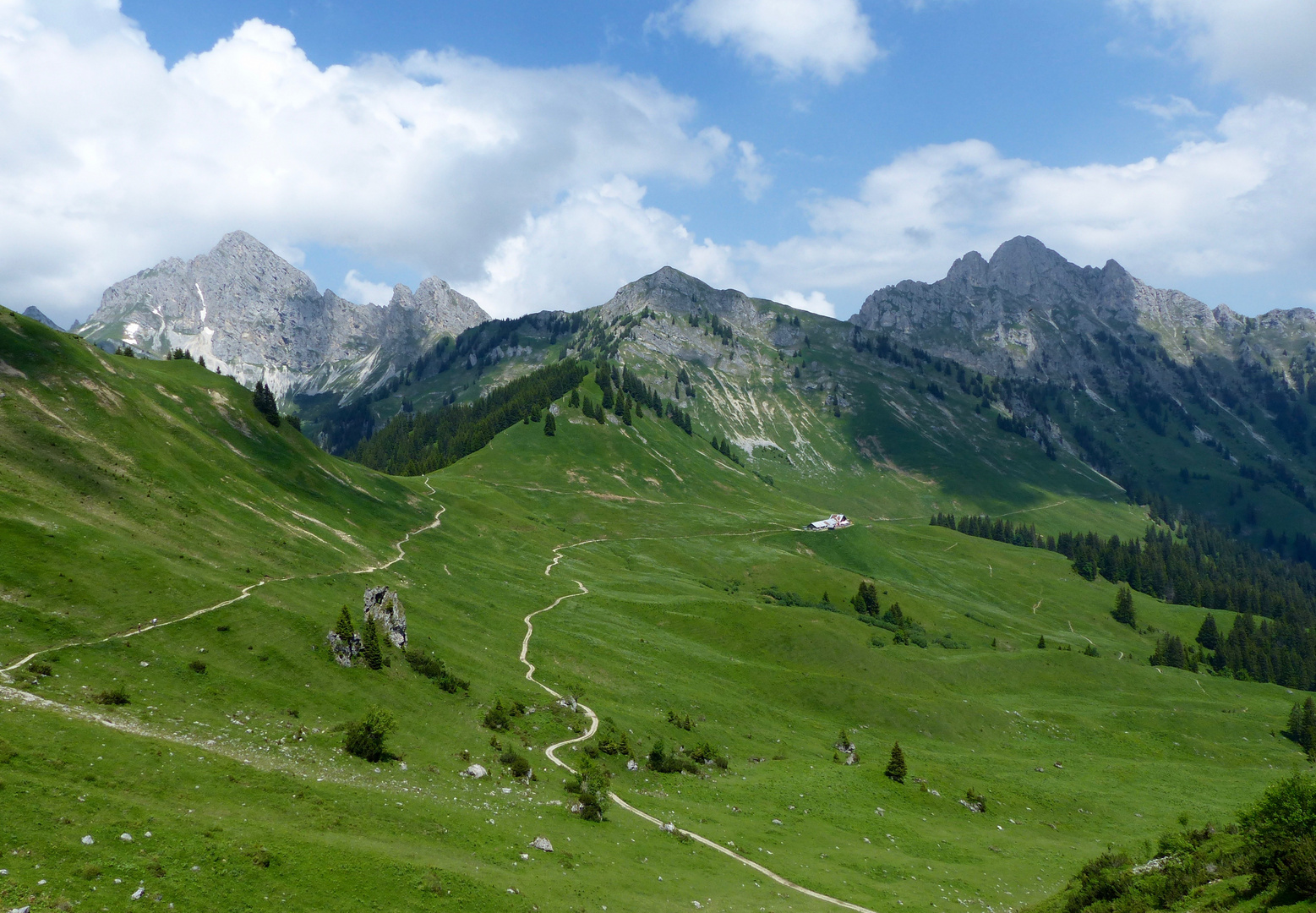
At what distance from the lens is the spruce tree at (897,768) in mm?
66938

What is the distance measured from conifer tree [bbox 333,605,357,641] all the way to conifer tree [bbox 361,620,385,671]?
113cm

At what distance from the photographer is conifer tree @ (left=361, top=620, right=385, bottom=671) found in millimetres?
57594

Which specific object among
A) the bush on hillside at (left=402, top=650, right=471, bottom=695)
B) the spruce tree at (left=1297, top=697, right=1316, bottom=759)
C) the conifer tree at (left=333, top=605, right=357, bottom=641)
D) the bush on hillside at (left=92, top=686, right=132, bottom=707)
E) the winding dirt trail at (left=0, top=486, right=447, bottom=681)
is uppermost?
the spruce tree at (left=1297, top=697, right=1316, bottom=759)

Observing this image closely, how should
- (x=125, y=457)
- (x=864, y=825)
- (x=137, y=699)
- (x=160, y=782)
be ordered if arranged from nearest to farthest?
(x=160, y=782) < (x=137, y=699) < (x=864, y=825) < (x=125, y=457)

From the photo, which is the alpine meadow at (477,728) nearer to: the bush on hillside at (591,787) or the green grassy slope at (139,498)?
the bush on hillside at (591,787)

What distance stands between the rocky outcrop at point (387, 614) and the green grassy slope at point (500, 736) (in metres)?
2.83

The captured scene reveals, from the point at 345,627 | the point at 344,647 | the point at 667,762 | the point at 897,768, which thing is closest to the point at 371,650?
the point at 344,647

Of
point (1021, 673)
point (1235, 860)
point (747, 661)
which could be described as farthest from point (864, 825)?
point (1021, 673)

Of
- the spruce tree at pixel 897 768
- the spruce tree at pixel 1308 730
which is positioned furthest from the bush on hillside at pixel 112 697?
the spruce tree at pixel 1308 730

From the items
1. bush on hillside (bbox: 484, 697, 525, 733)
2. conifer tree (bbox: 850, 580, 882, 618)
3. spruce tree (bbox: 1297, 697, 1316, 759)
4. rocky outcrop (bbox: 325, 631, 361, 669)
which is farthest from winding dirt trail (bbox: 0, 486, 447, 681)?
spruce tree (bbox: 1297, 697, 1316, 759)

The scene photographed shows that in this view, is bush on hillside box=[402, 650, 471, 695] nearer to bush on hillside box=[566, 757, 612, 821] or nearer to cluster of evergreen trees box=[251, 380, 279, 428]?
bush on hillside box=[566, 757, 612, 821]

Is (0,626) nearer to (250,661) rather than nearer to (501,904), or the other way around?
(250,661)

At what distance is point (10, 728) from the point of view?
33.6 meters

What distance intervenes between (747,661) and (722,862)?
61977 millimetres
